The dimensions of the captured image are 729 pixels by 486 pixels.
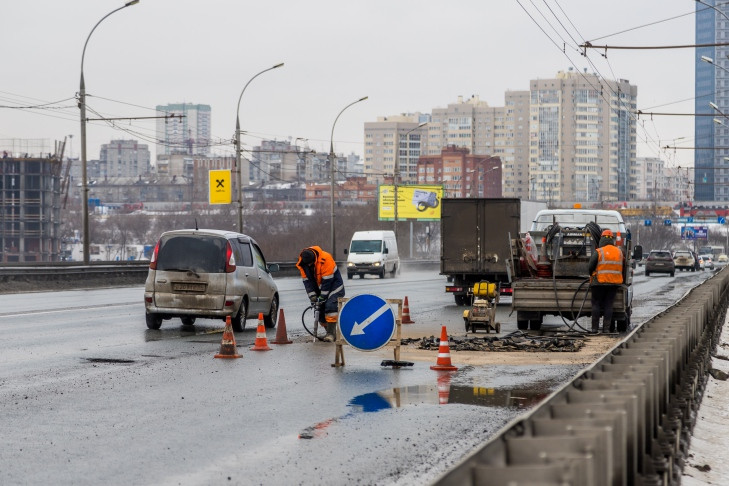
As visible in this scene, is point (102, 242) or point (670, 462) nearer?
point (670, 462)

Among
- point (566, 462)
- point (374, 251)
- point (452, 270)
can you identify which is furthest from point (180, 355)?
point (374, 251)

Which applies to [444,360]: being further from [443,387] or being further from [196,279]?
[196,279]

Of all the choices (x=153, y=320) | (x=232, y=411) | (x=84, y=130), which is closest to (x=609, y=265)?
(x=153, y=320)

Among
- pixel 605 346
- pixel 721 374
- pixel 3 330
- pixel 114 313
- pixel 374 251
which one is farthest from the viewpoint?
pixel 374 251

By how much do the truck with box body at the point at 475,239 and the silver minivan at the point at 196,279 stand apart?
1135cm

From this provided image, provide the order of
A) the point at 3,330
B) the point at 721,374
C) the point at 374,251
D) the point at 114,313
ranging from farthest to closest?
the point at 374,251 → the point at 114,313 → the point at 3,330 → the point at 721,374

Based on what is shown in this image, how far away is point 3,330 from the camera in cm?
1936

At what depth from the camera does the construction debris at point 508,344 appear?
669 inches

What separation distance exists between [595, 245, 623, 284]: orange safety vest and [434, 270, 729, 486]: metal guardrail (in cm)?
1013

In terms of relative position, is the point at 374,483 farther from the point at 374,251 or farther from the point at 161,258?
the point at 374,251

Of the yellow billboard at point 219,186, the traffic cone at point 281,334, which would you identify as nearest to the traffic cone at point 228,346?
the traffic cone at point 281,334

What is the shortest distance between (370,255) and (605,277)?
38088mm

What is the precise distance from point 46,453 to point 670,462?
414 centimetres

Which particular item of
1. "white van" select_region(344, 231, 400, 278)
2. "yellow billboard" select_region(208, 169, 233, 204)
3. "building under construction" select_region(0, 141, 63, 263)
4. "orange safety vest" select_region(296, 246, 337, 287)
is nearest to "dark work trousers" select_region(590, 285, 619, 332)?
"orange safety vest" select_region(296, 246, 337, 287)
